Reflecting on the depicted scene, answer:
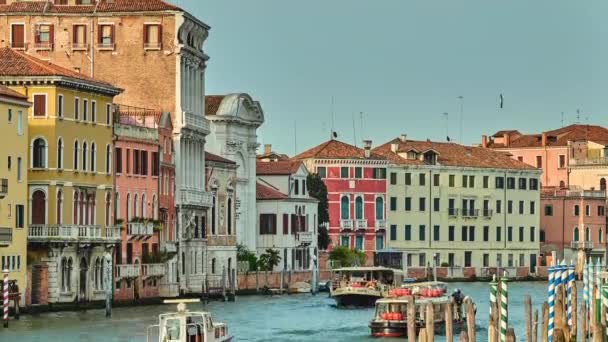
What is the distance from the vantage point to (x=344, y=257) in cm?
8275

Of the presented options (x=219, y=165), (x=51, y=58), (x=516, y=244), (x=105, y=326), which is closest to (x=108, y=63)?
(x=51, y=58)

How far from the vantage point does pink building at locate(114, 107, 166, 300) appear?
58125 millimetres

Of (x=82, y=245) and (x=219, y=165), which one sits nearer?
(x=82, y=245)

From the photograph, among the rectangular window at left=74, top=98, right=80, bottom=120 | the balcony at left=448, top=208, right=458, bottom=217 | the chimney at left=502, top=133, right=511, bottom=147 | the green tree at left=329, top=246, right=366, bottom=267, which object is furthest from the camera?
the chimney at left=502, top=133, right=511, bottom=147

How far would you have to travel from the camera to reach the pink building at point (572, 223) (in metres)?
97.8

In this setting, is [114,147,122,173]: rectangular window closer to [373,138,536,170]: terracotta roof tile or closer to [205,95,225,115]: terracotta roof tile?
[205,95,225,115]: terracotta roof tile

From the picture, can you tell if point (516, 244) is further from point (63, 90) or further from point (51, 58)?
point (63, 90)

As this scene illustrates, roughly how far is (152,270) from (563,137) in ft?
152

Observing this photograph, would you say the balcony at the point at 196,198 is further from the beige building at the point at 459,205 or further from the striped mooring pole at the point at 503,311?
the striped mooring pole at the point at 503,311

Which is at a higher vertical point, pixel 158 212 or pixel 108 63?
pixel 108 63

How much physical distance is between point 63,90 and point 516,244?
44.8 m

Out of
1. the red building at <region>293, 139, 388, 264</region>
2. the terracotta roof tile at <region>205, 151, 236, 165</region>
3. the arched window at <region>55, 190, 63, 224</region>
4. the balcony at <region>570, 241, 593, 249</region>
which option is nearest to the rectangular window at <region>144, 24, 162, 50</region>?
the terracotta roof tile at <region>205, 151, 236, 165</region>

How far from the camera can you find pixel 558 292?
3753 centimetres

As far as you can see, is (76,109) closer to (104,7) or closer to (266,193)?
(104,7)
